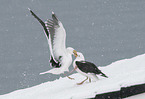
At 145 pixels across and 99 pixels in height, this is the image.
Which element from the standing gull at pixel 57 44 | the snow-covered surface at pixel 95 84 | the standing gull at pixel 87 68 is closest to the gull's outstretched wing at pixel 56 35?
the standing gull at pixel 57 44

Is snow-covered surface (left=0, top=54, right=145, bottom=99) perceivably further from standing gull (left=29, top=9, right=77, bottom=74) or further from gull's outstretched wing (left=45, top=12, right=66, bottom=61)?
gull's outstretched wing (left=45, top=12, right=66, bottom=61)

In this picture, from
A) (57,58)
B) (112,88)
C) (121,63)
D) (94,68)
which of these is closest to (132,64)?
(121,63)

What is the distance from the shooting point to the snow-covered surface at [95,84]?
312 cm

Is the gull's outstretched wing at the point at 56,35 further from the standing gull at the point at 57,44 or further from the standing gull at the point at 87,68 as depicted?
the standing gull at the point at 87,68

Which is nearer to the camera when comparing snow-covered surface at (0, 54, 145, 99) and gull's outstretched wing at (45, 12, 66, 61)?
snow-covered surface at (0, 54, 145, 99)

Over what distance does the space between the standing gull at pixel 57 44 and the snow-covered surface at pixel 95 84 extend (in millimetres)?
289

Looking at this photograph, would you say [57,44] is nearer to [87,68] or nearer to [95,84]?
[87,68]

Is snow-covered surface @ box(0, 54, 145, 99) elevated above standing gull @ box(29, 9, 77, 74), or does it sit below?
below

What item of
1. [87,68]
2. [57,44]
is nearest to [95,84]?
[87,68]

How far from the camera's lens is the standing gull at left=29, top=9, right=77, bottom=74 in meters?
3.71

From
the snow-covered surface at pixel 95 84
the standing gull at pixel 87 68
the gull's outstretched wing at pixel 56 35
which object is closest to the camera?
the snow-covered surface at pixel 95 84

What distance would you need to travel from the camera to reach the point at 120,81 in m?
3.27

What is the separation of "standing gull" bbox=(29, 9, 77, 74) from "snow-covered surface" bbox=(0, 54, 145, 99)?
11.4 inches

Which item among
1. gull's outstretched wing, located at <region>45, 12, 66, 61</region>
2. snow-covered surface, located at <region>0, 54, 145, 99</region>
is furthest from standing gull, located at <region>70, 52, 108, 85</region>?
gull's outstretched wing, located at <region>45, 12, 66, 61</region>
